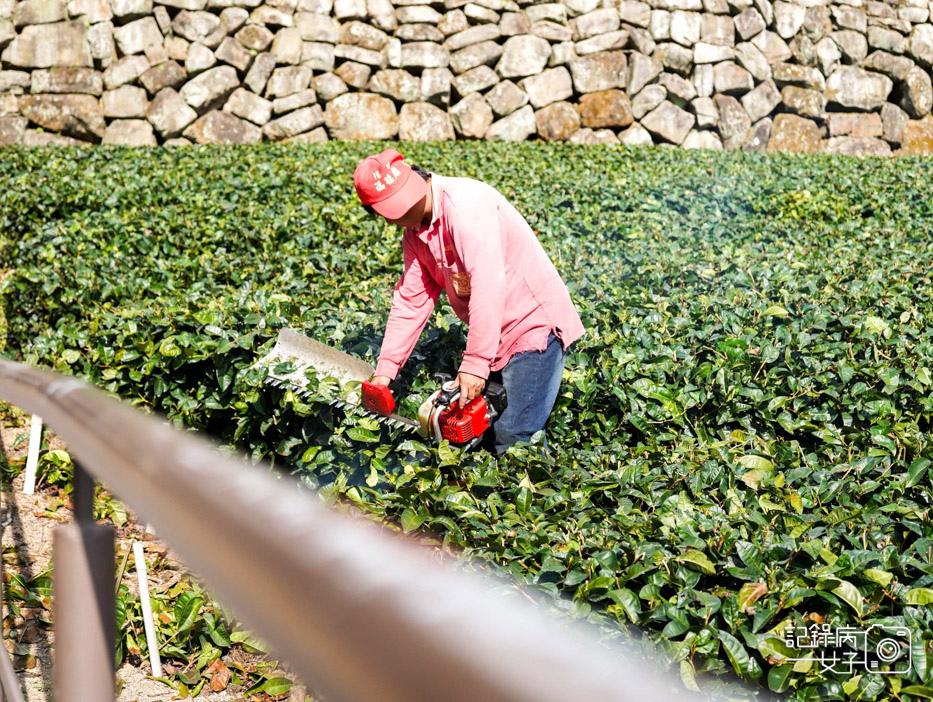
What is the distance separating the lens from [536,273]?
3279 mm

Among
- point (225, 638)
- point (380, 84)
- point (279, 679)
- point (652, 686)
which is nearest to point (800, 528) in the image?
point (279, 679)

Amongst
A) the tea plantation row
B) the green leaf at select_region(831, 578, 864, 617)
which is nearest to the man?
the tea plantation row

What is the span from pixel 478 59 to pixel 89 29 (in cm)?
568

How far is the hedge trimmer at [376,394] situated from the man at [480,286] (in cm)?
7

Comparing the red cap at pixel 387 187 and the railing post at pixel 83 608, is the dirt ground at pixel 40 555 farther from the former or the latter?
A: the red cap at pixel 387 187

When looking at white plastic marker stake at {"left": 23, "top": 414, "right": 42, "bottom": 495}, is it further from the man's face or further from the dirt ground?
the man's face

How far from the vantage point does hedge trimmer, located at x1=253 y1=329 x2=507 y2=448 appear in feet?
9.85

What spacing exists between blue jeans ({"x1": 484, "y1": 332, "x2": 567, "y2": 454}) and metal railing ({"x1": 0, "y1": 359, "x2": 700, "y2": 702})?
105 inches

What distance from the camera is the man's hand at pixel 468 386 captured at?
117 inches

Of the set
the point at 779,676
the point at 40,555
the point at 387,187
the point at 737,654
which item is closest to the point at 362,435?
the point at 387,187

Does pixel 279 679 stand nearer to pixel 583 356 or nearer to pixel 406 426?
pixel 406 426

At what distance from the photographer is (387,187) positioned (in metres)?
2.99

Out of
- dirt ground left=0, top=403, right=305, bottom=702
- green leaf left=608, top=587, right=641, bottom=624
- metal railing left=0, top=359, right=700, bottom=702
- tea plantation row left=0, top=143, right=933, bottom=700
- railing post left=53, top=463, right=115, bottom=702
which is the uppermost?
metal railing left=0, top=359, right=700, bottom=702

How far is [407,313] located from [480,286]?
0.54 meters
